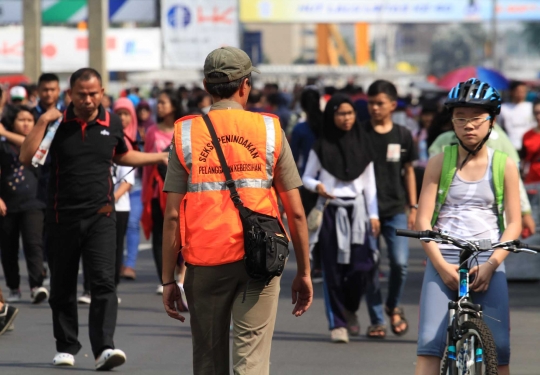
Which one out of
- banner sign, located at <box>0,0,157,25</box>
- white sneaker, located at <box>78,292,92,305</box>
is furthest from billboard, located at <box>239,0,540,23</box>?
white sneaker, located at <box>78,292,92,305</box>

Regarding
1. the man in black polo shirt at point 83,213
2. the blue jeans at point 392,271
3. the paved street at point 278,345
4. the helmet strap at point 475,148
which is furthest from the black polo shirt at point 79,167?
the helmet strap at point 475,148

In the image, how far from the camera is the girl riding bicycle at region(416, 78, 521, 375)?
5613 millimetres

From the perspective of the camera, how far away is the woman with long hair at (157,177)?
37.6 ft

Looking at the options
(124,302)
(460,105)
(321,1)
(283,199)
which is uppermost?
(321,1)

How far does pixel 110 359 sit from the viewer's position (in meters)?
7.82

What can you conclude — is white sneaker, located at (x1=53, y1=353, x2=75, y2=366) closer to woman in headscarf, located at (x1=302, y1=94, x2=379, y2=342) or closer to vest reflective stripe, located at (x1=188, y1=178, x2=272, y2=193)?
woman in headscarf, located at (x1=302, y1=94, x2=379, y2=342)

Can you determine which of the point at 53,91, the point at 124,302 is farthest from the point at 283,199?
the point at 53,91

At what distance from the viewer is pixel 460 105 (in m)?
5.75

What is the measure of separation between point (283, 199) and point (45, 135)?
9.66 ft

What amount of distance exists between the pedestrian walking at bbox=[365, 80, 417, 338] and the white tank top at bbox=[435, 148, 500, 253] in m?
3.54

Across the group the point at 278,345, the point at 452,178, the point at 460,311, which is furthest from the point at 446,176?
the point at 278,345

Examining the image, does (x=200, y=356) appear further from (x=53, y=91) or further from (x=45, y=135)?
(x=53, y=91)

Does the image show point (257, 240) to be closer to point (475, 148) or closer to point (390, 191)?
point (475, 148)

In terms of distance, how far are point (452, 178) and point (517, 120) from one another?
13.1 metres
